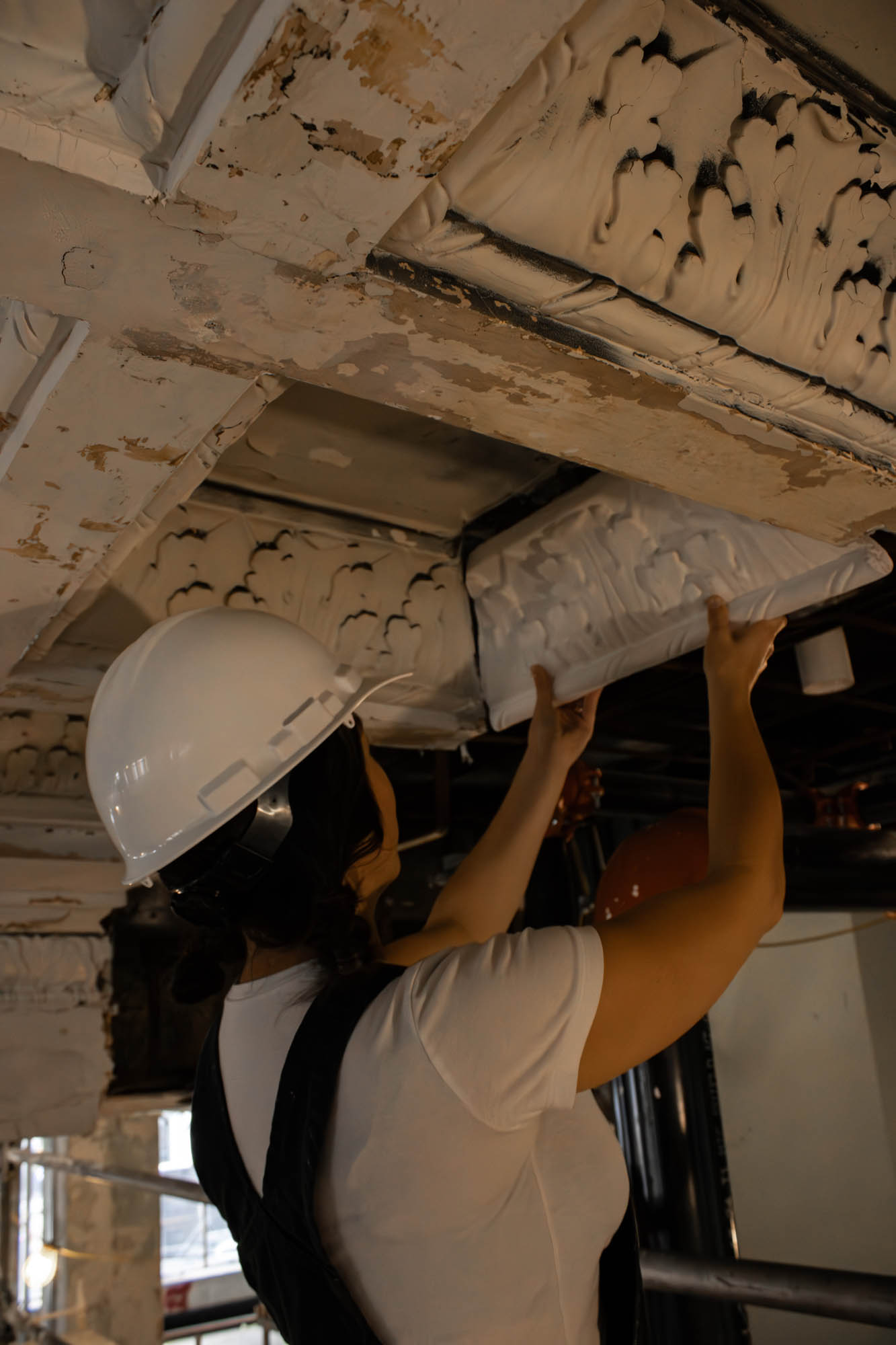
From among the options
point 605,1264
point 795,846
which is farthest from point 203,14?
point 795,846

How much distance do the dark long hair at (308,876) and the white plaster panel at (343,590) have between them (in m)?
0.52

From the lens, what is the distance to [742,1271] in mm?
1781

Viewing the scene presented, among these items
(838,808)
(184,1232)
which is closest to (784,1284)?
(838,808)

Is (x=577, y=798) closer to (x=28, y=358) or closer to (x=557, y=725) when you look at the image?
(x=557, y=725)

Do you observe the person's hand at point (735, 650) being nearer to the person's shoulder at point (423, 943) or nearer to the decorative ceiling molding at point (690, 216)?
the decorative ceiling molding at point (690, 216)

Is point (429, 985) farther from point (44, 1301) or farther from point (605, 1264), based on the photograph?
point (44, 1301)

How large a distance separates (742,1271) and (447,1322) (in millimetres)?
1125

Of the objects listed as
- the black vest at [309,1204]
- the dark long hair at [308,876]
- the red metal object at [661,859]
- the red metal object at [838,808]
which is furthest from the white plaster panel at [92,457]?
the red metal object at [838,808]

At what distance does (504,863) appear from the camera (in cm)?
158

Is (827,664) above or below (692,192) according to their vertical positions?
below

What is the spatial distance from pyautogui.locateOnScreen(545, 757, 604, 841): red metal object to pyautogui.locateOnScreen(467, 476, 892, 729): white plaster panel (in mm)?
514

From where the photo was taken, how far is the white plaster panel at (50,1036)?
242 centimetres

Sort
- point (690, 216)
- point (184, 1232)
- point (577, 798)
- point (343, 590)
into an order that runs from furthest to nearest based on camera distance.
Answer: point (184, 1232), point (577, 798), point (343, 590), point (690, 216)

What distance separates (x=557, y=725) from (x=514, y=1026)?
0.92 meters
